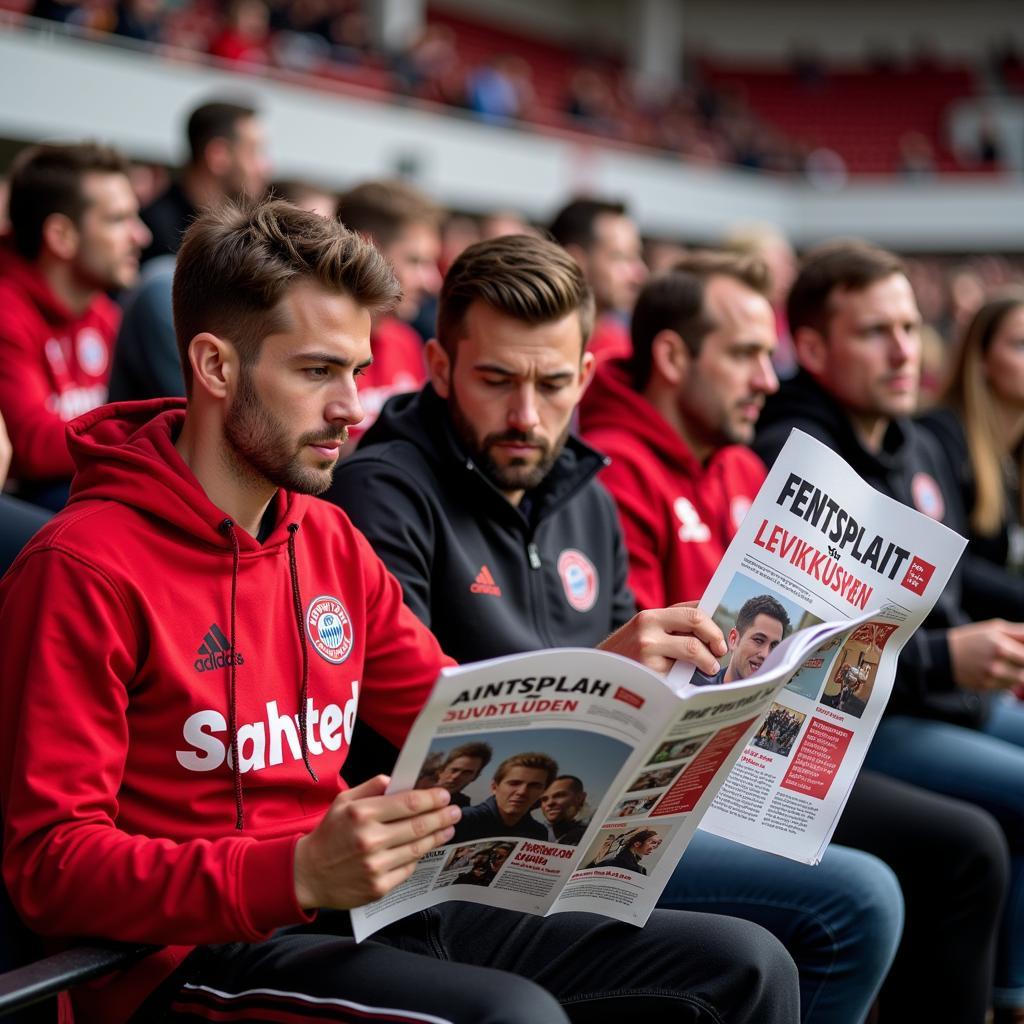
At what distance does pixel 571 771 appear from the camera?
1424 millimetres

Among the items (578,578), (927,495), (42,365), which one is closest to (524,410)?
(578,578)

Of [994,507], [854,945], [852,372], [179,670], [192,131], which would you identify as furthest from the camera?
[192,131]

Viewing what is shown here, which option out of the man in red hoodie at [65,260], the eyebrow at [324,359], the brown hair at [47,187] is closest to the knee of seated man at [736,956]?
the eyebrow at [324,359]

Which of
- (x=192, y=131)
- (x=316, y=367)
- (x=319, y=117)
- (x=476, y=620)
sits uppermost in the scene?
(x=319, y=117)

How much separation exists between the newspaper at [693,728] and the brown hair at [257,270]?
0.57 m

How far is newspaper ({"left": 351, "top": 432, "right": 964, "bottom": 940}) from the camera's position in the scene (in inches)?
52.4

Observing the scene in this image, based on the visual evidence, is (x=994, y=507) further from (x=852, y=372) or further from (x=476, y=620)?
(x=476, y=620)

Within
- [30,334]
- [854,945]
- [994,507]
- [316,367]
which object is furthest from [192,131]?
[854,945]

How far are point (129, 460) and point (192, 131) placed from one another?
3.60 m

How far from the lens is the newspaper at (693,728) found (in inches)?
52.4

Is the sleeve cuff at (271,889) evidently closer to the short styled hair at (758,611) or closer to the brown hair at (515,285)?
the short styled hair at (758,611)

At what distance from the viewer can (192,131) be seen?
4.80m

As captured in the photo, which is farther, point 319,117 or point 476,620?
point 319,117

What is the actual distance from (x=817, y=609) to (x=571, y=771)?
45 centimetres
